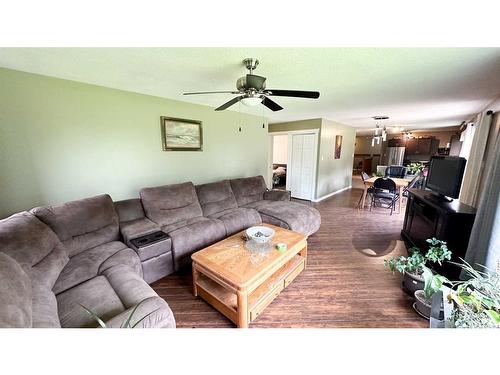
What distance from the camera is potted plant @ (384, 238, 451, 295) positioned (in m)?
1.40

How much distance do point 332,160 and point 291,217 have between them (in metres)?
3.55

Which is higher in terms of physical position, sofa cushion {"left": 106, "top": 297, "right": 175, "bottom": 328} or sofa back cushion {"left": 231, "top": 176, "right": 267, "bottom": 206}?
sofa back cushion {"left": 231, "top": 176, "right": 267, "bottom": 206}

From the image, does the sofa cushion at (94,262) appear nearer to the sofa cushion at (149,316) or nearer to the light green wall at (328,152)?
the sofa cushion at (149,316)

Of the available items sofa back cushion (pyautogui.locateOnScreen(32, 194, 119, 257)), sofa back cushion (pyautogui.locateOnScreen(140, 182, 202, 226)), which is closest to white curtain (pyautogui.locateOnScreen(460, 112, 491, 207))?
sofa back cushion (pyautogui.locateOnScreen(140, 182, 202, 226))

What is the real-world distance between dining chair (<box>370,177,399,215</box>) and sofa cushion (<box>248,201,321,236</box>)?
2.15 m

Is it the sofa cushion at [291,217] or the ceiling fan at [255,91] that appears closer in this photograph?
the ceiling fan at [255,91]

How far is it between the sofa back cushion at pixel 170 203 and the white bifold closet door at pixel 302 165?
11.0 ft

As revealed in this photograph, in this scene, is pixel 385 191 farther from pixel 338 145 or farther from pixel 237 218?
pixel 237 218

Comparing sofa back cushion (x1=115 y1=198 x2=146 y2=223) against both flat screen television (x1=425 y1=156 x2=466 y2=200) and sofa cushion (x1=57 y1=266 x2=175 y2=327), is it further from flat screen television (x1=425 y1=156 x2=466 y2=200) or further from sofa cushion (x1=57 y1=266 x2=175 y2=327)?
flat screen television (x1=425 y1=156 x2=466 y2=200)

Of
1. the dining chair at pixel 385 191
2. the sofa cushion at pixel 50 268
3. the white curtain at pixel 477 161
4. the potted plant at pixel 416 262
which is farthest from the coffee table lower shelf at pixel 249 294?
the dining chair at pixel 385 191

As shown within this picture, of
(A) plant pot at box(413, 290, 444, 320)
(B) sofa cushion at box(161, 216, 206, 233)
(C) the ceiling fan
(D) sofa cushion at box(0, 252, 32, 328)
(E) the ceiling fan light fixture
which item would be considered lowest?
(A) plant pot at box(413, 290, 444, 320)

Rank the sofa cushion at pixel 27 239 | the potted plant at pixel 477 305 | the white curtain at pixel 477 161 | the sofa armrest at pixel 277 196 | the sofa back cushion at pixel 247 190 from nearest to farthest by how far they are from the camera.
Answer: the potted plant at pixel 477 305 → the sofa cushion at pixel 27 239 → the white curtain at pixel 477 161 → the sofa back cushion at pixel 247 190 → the sofa armrest at pixel 277 196

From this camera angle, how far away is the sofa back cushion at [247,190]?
11.2ft
